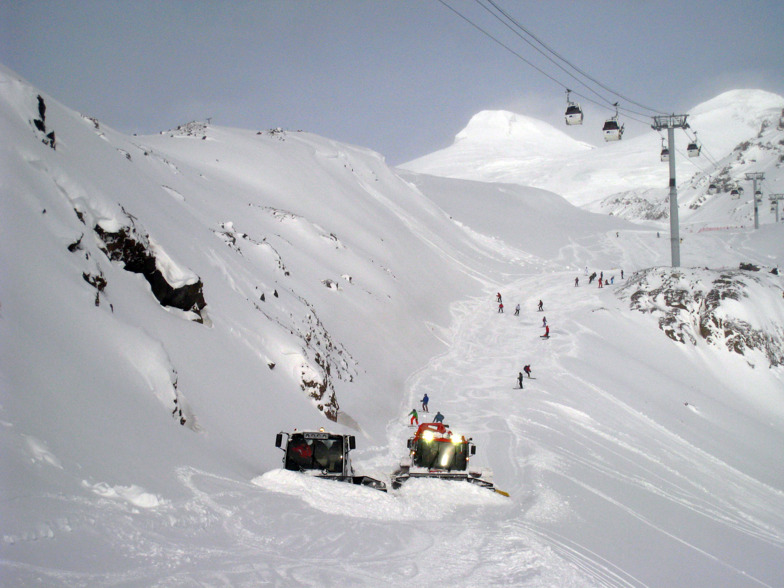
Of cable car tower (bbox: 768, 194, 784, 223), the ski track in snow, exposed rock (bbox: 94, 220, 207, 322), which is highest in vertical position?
cable car tower (bbox: 768, 194, 784, 223)

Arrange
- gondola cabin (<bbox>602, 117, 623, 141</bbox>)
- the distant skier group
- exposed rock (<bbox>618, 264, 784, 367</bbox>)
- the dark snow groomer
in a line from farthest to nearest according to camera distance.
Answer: exposed rock (<bbox>618, 264, 784, 367</bbox>), gondola cabin (<bbox>602, 117, 623, 141</bbox>), the distant skier group, the dark snow groomer

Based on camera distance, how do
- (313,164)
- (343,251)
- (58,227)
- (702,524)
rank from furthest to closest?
(313,164) → (343,251) → (702,524) → (58,227)

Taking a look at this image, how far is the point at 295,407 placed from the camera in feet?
57.8

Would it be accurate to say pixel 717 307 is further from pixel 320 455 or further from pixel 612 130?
pixel 320 455

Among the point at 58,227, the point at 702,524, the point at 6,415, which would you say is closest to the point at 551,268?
the point at 702,524

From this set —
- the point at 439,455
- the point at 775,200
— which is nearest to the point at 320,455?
the point at 439,455

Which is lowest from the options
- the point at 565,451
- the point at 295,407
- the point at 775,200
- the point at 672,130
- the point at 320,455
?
the point at 565,451

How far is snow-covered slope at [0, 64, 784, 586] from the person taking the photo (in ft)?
23.4

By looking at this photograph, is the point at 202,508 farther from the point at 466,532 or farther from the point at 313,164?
the point at 313,164

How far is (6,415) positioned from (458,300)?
146 ft

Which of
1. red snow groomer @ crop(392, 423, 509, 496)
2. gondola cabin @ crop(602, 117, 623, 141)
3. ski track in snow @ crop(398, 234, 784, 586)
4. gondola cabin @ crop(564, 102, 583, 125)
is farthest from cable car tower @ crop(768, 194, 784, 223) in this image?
red snow groomer @ crop(392, 423, 509, 496)

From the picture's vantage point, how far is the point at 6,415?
7297mm

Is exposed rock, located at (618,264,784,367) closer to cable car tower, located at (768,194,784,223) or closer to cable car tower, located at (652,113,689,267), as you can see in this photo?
cable car tower, located at (652,113,689,267)

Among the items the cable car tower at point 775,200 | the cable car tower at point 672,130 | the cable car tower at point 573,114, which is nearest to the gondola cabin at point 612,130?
the cable car tower at point 573,114
